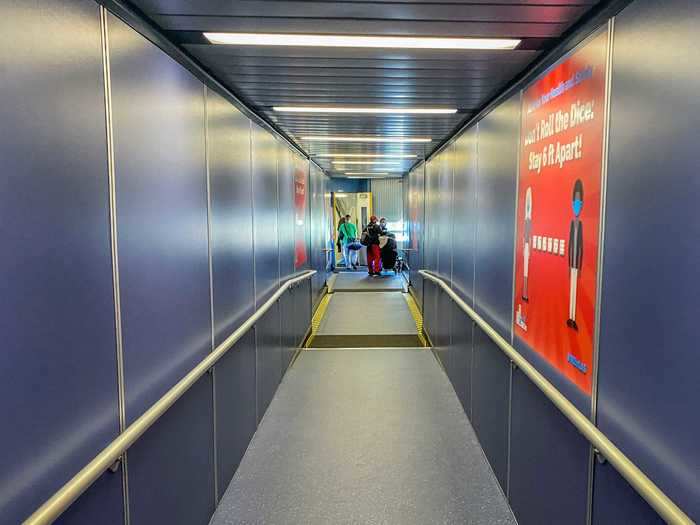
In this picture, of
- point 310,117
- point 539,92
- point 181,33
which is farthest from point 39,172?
point 310,117

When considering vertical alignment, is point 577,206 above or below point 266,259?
above

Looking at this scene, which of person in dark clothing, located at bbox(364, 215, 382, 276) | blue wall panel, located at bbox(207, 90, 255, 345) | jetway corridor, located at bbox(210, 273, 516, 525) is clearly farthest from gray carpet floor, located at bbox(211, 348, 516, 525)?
person in dark clothing, located at bbox(364, 215, 382, 276)

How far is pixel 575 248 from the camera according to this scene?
222 centimetres

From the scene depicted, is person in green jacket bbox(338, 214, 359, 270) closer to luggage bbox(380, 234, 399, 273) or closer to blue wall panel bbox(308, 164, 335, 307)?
luggage bbox(380, 234, 399, 273)

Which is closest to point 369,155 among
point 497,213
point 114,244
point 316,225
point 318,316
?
point 316,225

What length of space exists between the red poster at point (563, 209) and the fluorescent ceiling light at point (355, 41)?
354 mm

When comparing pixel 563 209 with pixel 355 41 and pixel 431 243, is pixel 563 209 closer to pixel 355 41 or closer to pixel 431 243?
pixel 355 41

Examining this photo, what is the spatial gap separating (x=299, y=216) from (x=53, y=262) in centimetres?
572

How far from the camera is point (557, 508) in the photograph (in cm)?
232

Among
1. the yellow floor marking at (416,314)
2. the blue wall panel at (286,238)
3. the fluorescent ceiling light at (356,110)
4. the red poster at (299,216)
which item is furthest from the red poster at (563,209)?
the yellow floor marking at (416,314)

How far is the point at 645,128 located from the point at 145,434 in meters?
2.15

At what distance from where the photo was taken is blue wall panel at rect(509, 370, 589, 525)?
2131 millimetres

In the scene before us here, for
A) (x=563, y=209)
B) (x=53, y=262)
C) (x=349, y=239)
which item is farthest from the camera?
(x=349, y=239)

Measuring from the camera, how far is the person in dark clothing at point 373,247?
14098mm
